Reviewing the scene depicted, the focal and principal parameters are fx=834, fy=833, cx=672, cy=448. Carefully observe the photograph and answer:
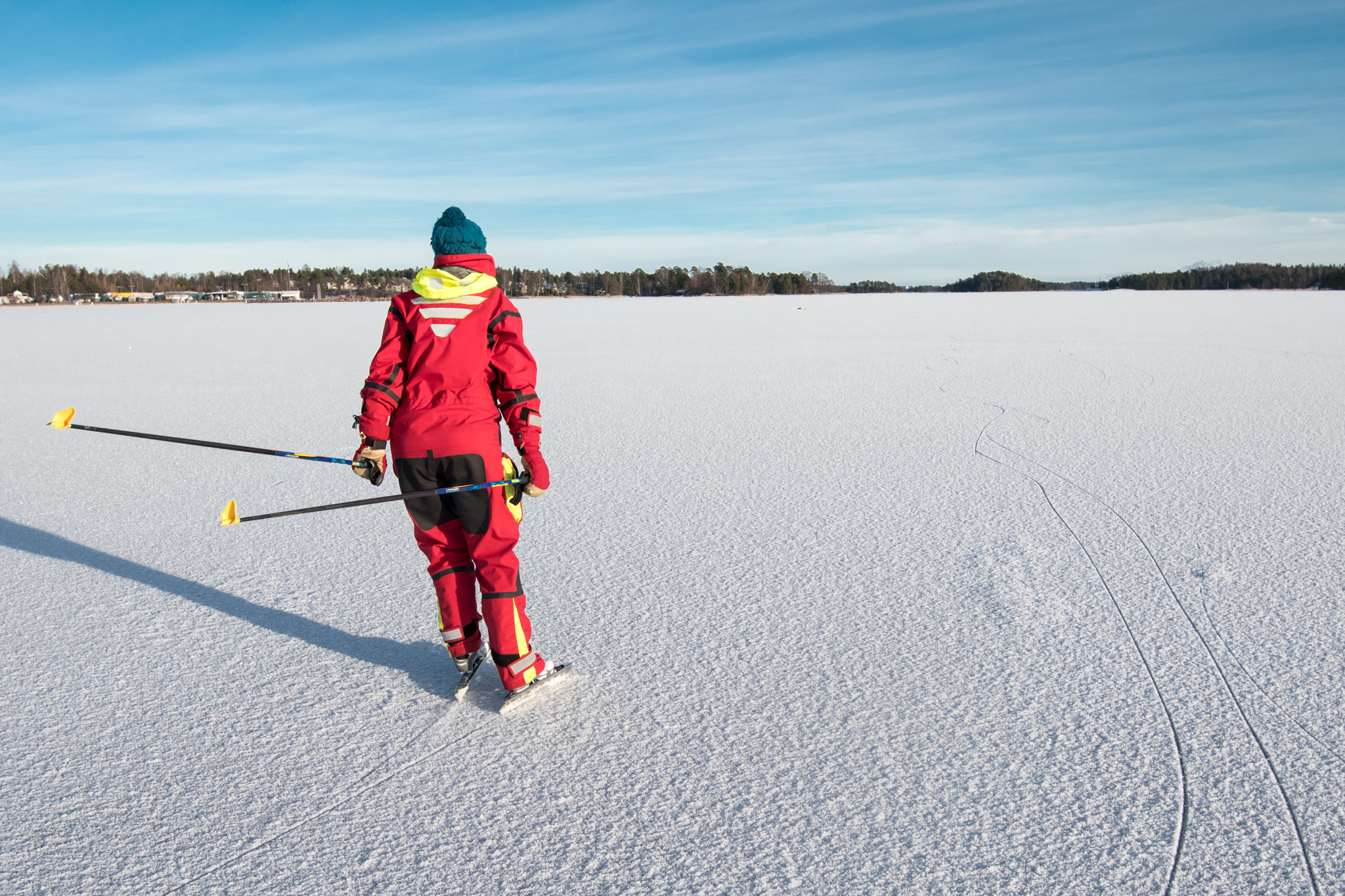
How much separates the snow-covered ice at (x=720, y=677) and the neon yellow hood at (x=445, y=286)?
137 centimetres

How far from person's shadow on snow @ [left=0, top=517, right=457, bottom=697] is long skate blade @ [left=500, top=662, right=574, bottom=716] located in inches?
11.0

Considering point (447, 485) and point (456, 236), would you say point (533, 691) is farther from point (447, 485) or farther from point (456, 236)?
point (456, 236)

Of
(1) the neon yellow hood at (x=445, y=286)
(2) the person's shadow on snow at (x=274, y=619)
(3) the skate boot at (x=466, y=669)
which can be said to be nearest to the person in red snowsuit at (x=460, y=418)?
(1) the neon yellow hood at (x=445, y=286)

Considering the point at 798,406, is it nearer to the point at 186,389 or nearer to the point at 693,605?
the point at 693,605

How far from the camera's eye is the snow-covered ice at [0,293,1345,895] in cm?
208

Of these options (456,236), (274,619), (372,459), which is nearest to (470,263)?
(456,236)

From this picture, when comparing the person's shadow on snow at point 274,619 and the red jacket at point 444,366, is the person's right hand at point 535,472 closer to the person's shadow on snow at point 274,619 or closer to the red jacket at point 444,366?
the red jacket at point 444,366

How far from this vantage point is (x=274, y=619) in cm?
353

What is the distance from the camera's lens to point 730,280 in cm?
9106

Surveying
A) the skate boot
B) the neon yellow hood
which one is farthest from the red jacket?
the skate boot

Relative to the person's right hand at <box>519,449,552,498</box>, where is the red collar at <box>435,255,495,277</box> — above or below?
above

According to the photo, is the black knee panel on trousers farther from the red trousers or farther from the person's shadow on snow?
the person's shadow on snow

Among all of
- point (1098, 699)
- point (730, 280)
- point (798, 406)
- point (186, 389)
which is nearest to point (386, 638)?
point (1098, 699)

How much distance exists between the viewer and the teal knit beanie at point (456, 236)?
8.79ft
